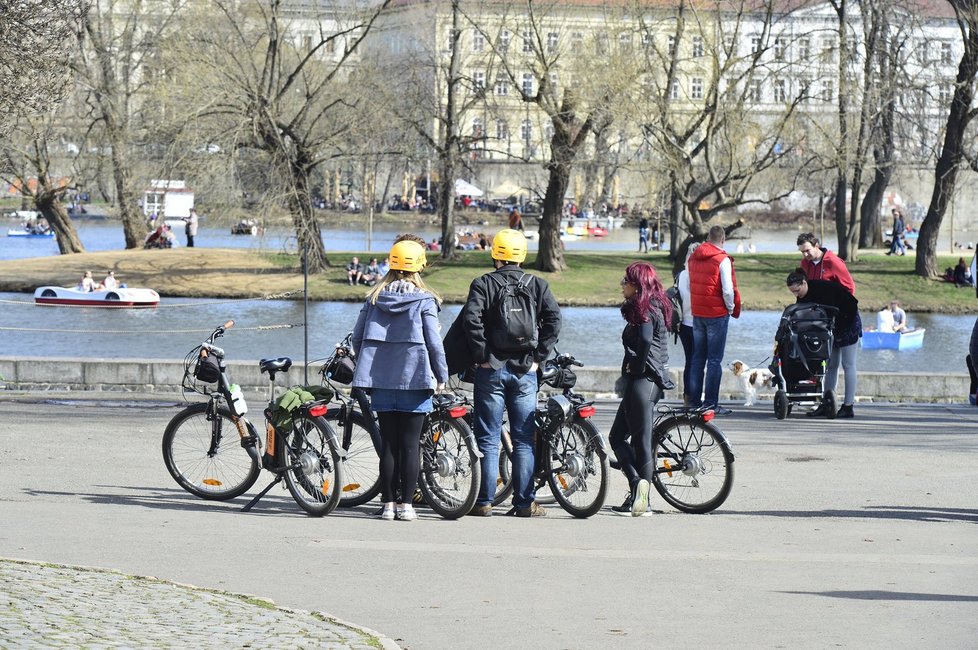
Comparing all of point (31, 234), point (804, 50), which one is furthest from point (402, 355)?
point (31, 234)

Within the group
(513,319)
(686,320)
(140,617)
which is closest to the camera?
(140,617)

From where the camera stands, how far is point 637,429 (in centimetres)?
971

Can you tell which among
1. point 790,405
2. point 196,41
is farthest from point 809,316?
point 196,41

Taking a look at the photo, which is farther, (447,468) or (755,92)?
(755,92)

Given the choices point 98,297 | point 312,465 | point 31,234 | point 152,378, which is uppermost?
point 31,234

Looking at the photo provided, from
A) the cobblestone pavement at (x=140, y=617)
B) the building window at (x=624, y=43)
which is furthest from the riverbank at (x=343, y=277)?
the cobblestone pavement at (x=140, y=617)

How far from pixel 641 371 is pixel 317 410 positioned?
2.16 metres

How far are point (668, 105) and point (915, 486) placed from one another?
29.8m

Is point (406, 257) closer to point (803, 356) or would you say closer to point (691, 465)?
point (691, 465)

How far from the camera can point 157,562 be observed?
777cm

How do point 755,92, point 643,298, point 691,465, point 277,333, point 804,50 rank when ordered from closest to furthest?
point 643,298 < point 691,465 < point 277,333 < point 755,92 < point 804,50

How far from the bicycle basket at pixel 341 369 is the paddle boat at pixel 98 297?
2929 cm

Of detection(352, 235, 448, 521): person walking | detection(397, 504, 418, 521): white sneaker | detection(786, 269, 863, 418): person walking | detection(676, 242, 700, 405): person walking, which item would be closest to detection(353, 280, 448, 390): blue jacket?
detection(352, 235, 448, 521): person walking

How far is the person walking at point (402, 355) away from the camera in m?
9.12
